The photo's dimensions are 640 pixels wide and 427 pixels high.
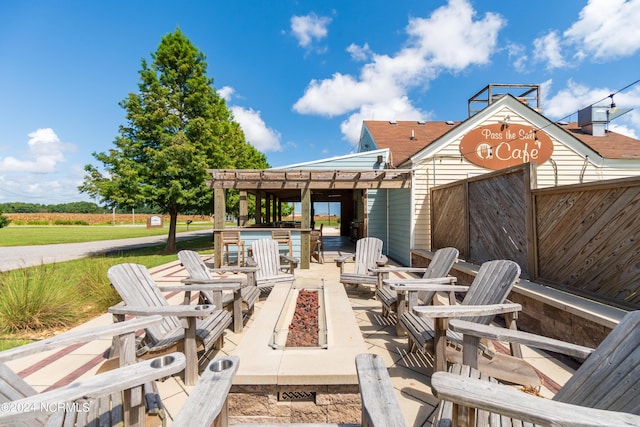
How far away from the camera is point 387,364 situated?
Result: 2650 millimetres

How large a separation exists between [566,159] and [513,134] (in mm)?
1622

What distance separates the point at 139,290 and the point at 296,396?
1.85m

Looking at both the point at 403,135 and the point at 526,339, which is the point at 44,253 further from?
the point at 526,339

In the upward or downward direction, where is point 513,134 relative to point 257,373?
upward

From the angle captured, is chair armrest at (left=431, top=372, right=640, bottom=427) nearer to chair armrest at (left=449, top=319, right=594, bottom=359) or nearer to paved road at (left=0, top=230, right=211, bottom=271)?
chair armrest at (left=449, top=319, right=594, bottom=359)

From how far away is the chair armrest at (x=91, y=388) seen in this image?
0.90m

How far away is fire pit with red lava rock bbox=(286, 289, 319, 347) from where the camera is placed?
2.63 m

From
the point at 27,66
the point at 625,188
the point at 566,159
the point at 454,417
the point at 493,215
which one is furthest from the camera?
the point at 27,66

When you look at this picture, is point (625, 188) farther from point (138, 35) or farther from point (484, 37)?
point (138, 35)

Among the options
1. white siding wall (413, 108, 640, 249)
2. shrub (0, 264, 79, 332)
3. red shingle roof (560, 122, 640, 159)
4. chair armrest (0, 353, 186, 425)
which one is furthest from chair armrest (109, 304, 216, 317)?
→ red shingle roof (560, 122, 640, 159)

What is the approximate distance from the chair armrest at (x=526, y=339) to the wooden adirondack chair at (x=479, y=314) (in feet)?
1.16

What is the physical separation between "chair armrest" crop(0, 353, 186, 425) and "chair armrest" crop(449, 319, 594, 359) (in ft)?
5.28

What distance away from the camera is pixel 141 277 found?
2822 mm

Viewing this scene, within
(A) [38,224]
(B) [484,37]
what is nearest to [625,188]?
(B) [484,37]
